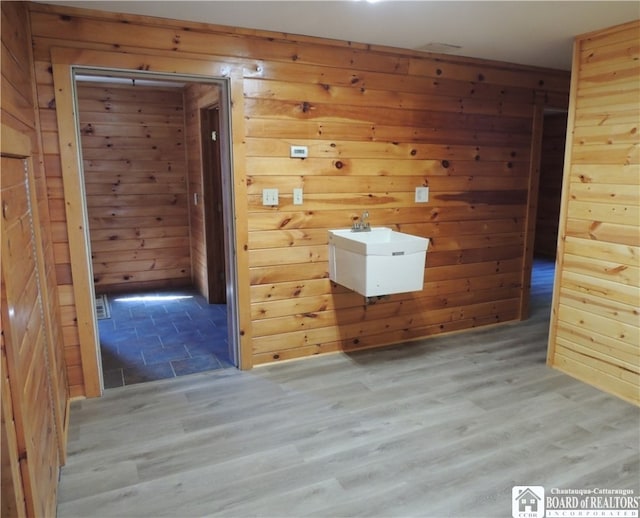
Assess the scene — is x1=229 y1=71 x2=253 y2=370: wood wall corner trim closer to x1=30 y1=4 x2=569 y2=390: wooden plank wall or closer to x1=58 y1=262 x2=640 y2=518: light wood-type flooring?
x1=30 y1=4 x2=569 y2=390: wooden plank wall

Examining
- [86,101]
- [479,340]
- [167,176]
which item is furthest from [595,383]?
[86,101]

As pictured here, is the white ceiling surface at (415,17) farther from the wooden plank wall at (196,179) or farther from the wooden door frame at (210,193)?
the wooden door frame at (210,193)

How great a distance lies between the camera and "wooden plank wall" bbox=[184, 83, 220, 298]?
15.2ft

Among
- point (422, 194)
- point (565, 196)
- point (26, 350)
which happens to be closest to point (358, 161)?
point (422, 194)

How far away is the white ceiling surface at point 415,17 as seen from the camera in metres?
2.41

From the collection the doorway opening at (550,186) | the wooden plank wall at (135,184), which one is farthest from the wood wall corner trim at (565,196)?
the doorway opening at (550,186)

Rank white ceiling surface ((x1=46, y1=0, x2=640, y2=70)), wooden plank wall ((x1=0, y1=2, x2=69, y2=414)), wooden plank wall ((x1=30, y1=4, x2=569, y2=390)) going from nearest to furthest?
wooden plank wall ((x1=0, y1=2, x2=69, y2=414)) < white ceiling surface ((x1=46, y1=0, x2=640, y2=70)) < wooden plank wall ((x1=30, y1=4, x2=569, y2=390))

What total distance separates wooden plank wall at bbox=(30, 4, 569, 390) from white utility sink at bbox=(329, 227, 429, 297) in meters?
0.23

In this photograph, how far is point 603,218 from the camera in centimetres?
284

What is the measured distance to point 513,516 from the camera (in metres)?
1.88

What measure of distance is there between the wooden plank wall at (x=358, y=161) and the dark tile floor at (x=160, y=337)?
1.78 feet

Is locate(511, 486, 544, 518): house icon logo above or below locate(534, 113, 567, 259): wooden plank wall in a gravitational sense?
below
